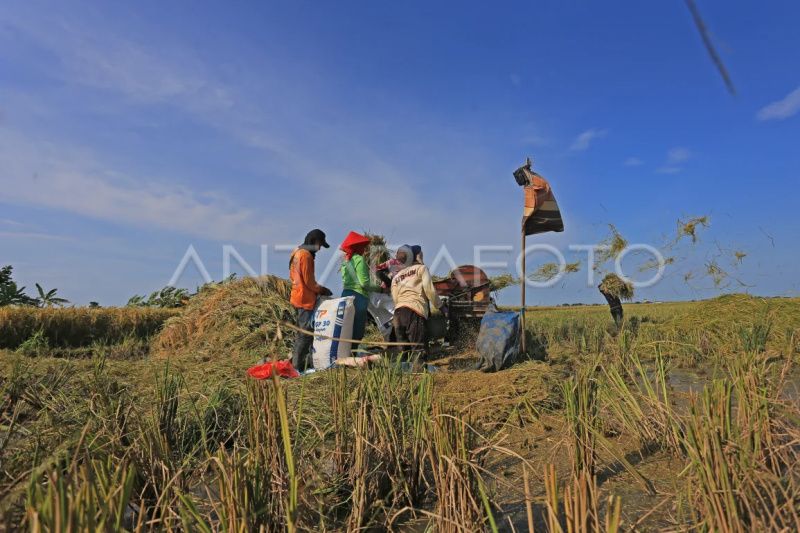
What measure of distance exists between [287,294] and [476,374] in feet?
14.0

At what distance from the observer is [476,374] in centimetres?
551

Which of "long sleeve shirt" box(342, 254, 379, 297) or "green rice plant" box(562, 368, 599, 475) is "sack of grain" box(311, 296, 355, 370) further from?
"green rice plant" box(562, 368, 599, 475)

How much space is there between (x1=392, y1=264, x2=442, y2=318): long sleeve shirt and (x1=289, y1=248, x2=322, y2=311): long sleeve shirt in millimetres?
1090

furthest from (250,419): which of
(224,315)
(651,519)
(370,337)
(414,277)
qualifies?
(224,315)

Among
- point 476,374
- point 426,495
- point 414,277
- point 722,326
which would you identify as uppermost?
A: point 414,277

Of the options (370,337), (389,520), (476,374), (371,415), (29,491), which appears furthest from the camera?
(370,337)

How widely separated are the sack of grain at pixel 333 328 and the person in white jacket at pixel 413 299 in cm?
63

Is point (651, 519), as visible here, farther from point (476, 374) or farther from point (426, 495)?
point (476, 374)

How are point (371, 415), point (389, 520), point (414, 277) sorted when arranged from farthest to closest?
point (414, 277), point (371, 415), point (389, 520)

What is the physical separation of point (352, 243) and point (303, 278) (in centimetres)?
77

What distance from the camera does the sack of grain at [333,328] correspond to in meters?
6.03

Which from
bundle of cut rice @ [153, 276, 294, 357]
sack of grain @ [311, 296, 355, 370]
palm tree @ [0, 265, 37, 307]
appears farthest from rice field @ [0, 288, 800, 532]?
palm tree @ [0, 265, 37, 307]

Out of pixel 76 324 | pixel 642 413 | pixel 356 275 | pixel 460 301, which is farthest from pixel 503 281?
pixel 76 324

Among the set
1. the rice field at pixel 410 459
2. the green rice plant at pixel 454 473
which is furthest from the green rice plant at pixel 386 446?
the green rice plant at pixel 454 473
